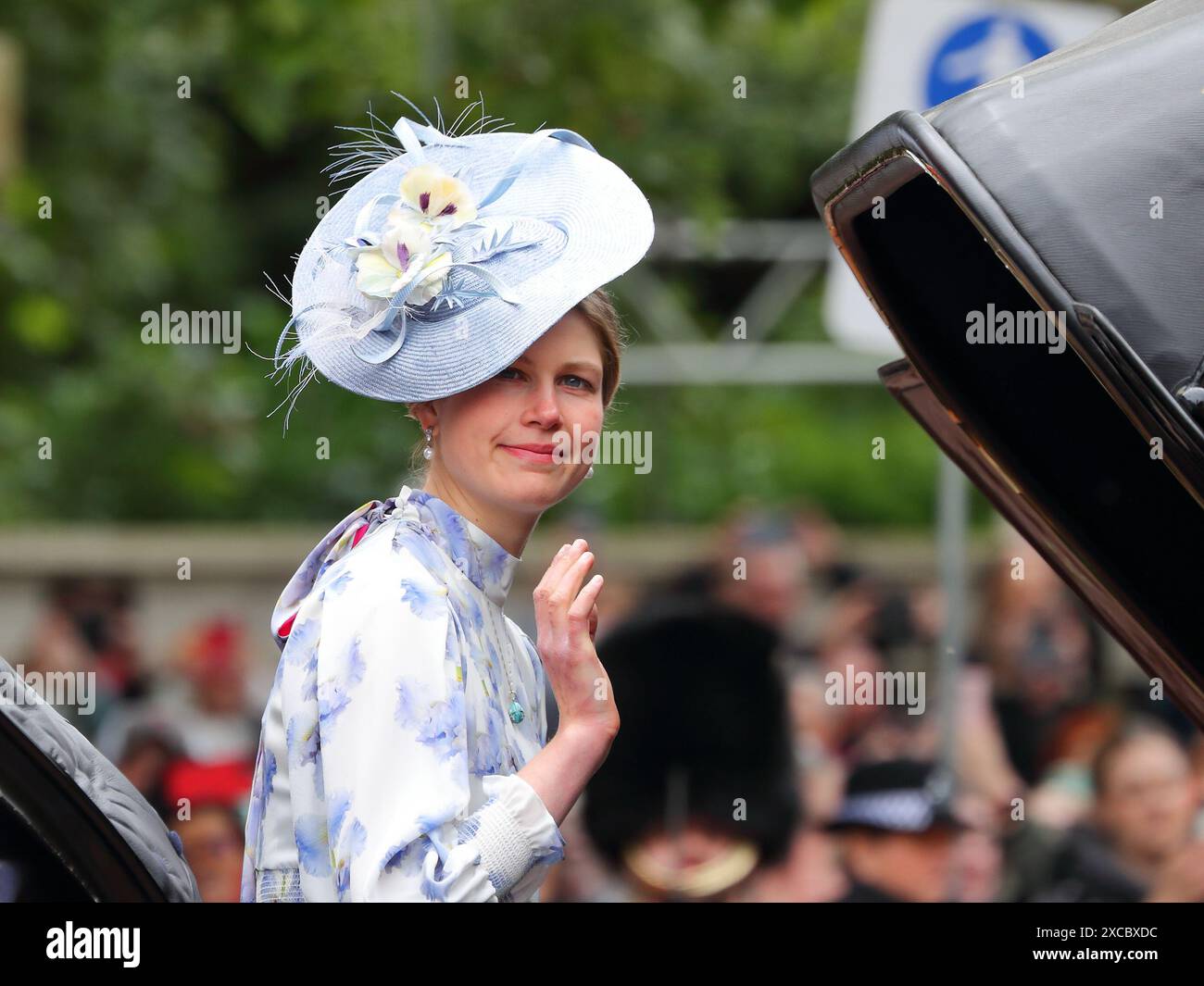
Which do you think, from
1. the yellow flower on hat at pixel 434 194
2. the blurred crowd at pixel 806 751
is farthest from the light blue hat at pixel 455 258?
the blurred crowd at pixel 806 751

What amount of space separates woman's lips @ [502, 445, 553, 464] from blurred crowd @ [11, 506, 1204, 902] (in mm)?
1859

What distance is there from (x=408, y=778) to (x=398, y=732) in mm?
49

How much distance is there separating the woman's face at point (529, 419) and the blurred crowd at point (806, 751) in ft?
5.95

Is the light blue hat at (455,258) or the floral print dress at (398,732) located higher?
the light blue hat at (455,258)

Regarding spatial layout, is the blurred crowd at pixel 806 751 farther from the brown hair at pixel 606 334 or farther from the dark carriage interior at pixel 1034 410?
the brown hair at pixel 606 334

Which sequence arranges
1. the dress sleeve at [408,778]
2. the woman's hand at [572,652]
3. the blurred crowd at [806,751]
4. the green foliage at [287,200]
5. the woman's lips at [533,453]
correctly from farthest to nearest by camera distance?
the green foliage at [287,200], the blurred crowd at [806,751], the woman's lips at [533,453], the woman's hand at [572,652], the dress sleeve at [408,778]

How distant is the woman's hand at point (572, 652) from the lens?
1.90 metres

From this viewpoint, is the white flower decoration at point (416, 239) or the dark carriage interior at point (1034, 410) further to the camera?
the dark carriage interior at point (1034, 410)

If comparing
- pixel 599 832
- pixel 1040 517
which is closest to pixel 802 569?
pixel 599 832

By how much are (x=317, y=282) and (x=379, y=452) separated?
28.5 ft

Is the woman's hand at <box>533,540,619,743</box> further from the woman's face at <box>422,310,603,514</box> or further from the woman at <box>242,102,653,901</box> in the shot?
the woman's face at <box>422,310,603,514</box>

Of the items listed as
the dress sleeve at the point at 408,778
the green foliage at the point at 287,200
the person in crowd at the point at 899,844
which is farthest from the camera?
the green foliage at the point at 287,200
